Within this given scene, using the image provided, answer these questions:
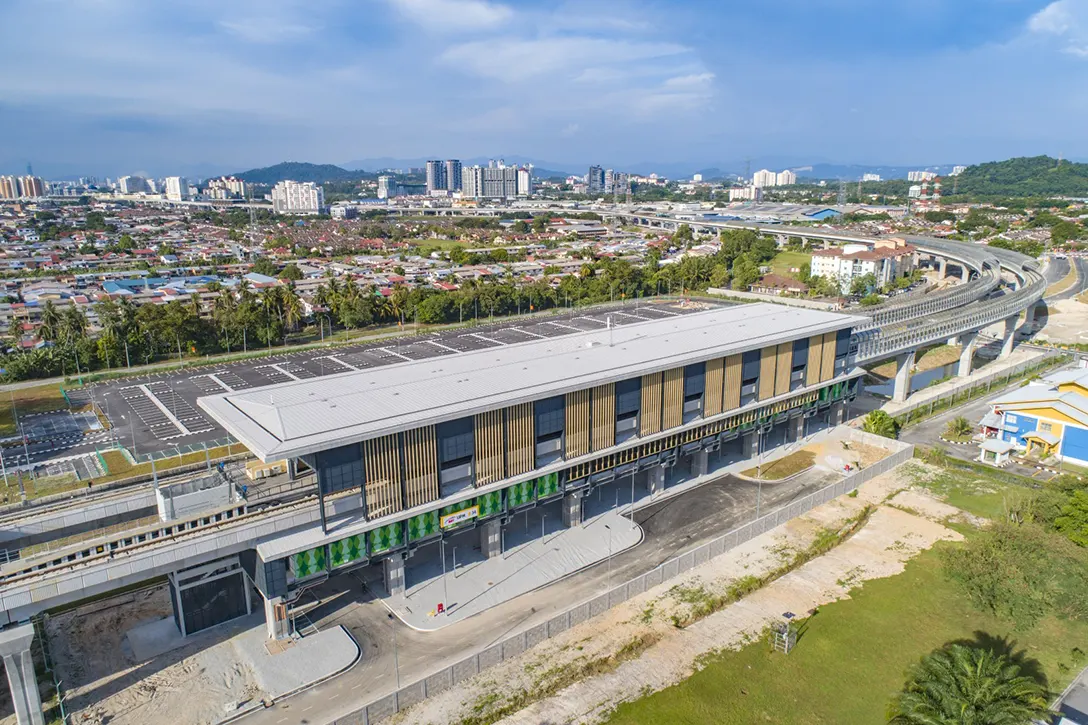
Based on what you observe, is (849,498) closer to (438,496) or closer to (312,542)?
(438,496)

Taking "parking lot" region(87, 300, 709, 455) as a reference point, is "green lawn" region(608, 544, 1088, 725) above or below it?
below

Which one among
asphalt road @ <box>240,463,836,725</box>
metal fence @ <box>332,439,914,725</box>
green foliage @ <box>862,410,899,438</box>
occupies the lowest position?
asphalt road @ <box>240,463,836,725</box>

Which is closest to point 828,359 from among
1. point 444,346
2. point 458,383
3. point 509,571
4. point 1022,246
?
point 458,383

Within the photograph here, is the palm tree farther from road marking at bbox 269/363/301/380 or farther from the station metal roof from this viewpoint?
road marking at bbox 269/363/301/380

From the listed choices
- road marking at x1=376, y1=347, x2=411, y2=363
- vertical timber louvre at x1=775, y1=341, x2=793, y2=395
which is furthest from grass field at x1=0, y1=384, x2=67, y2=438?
vertical timber louvre at x1=775, y1=341, x2=793, y2=395

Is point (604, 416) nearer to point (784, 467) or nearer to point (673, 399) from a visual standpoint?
point (673, 399)

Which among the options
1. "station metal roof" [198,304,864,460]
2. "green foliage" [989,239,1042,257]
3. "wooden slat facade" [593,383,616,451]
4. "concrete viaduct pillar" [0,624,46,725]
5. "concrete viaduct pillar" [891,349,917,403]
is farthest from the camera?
"green foliage" [989,239,1042,257]
